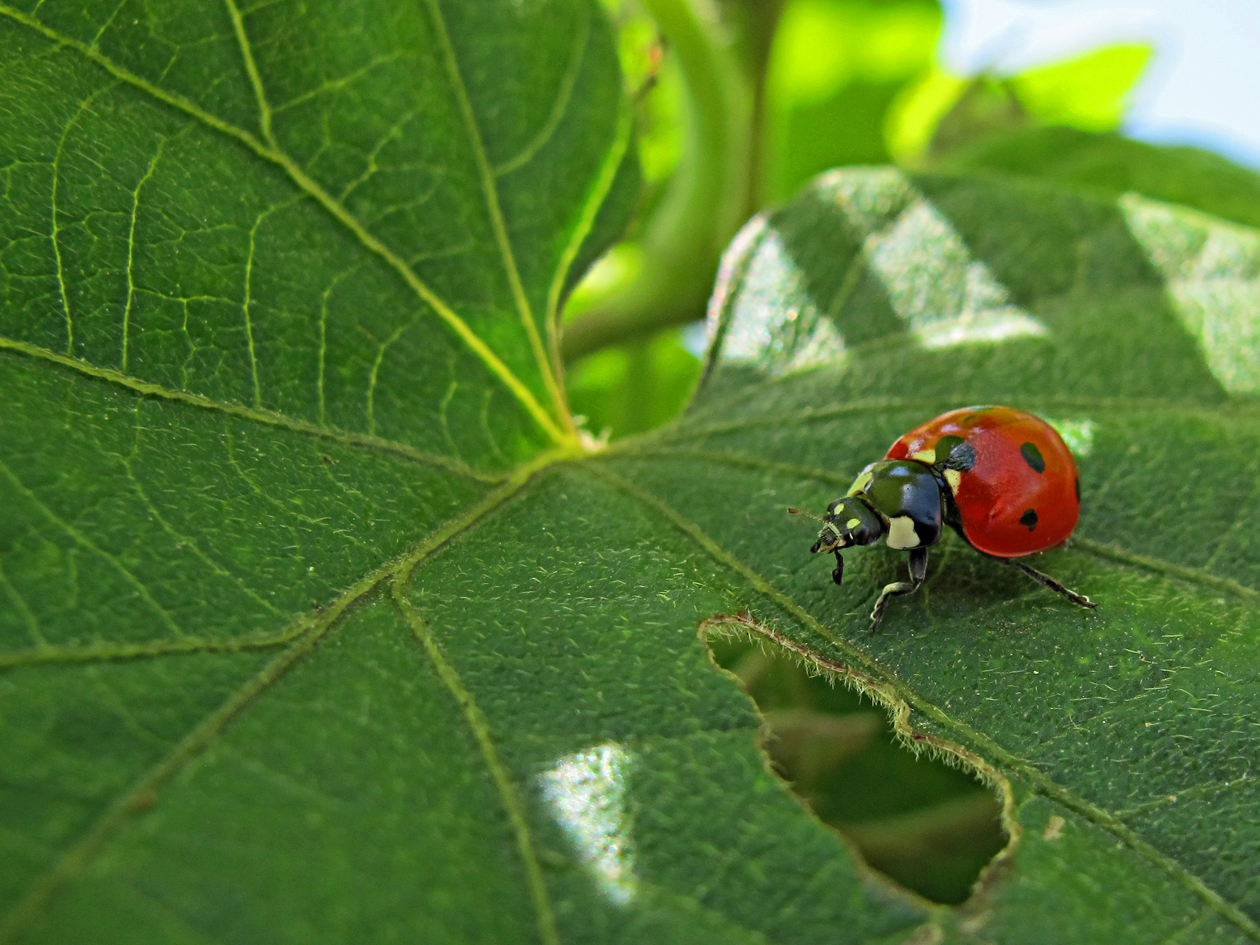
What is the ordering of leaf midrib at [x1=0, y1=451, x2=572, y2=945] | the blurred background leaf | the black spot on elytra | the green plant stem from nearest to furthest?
leaf midrib at [x1=0, y1=451, x2=572, y2=945]
the black spot on elytra
the blurred background leaf
the green plant stem

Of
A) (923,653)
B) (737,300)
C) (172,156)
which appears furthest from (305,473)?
(737,300)

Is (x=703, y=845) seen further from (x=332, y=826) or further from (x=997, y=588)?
(x=997, y=588)

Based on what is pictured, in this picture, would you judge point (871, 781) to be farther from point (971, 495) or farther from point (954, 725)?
point (954, 725)

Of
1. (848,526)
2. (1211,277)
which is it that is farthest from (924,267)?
(848,526)

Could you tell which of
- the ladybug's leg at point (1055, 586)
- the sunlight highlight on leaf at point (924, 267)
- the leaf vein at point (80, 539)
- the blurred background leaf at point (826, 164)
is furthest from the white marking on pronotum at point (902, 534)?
the leaf vein at point (80, 539)

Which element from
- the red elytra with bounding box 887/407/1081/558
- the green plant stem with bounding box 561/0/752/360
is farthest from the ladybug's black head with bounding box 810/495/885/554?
the green plant stem with bounding box 561/0/752/360

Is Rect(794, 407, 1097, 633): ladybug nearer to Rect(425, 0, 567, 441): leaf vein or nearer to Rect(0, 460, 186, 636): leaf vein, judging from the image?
Rect(425, 0, 567, 441): leaf vein
